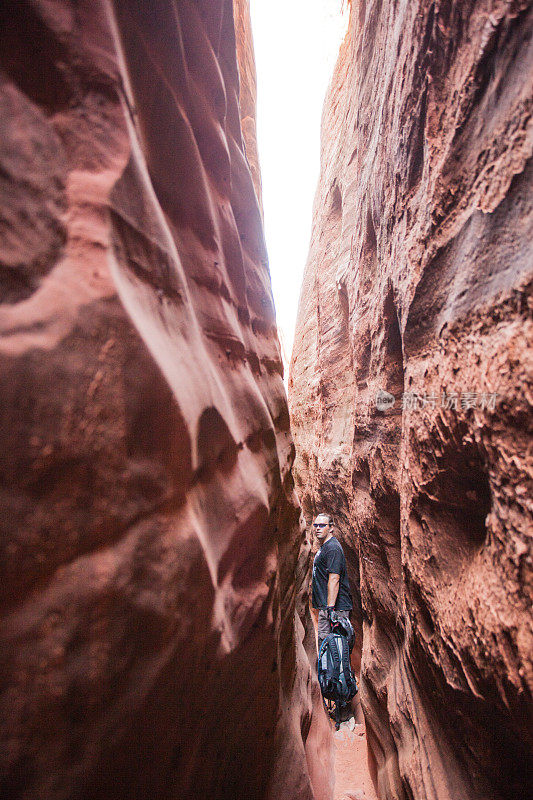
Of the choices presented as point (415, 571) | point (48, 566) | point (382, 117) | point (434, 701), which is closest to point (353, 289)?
point (382, 117)

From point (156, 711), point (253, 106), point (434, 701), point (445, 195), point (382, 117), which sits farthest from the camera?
point (253, 106)

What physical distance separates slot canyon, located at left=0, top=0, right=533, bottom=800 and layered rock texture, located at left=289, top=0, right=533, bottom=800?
0.05 feet

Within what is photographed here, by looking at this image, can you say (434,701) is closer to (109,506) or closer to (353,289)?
(109,506)

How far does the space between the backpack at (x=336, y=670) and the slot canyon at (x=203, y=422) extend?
2.37 ft

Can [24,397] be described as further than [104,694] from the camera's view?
No

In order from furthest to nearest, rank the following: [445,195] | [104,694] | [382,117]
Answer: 1. [382,117]
2. [445,195]
3. [104,694]

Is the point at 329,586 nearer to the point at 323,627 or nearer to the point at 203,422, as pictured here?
the point at 323,627

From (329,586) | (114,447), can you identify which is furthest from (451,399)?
(329,586)

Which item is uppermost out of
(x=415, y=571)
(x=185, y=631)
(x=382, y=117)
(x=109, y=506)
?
(x=382, y=117)

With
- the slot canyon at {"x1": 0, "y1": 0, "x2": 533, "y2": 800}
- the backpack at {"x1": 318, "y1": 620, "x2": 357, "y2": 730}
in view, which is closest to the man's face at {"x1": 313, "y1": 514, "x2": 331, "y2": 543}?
the backpack at {"x1": 318, "y1": 620, "x2": 357, "y2": 730}

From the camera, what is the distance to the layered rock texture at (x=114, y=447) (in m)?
0.75

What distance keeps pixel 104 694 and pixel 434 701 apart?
5.98 feet

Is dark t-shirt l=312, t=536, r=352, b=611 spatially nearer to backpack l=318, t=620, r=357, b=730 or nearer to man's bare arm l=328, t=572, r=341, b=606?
man's bare arm l=328, t=572, r=341, b=606

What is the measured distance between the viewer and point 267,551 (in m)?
1.82
